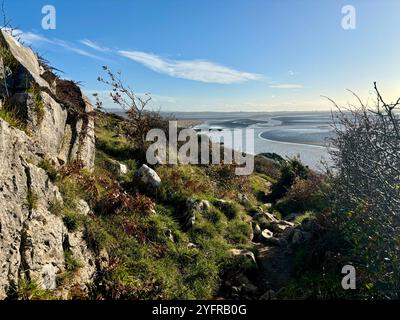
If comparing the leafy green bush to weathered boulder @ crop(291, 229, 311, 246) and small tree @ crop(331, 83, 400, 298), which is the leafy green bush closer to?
weathered boulder @ crop(291, 229, 311, 246)

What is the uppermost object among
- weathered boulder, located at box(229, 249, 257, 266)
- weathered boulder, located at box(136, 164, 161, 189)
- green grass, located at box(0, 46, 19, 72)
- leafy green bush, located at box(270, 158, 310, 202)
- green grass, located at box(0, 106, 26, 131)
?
green grass, located at box(0, 46, 19, 72)

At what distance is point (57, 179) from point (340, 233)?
635 cm

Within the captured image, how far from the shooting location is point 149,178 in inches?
424

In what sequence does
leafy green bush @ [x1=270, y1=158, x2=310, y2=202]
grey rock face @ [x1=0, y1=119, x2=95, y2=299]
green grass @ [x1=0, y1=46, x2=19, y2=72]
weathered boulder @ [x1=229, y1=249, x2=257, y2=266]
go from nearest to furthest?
1. grey rock face @ [x1=0, y1=119, x2=95, y2=299]
2. green grass @ [x1=0, y1=46, x2=19, y2=72]
3. weathered boulder @ [x1=229, y1=249, x2=257, y2=266]
4. leafy green bush @ [x1=270, y1=158, x2=310, y2=202]

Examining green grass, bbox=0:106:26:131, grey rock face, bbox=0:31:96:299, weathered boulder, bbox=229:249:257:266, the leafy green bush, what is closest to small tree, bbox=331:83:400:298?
weathered boulder, bbox=229:249:257:266

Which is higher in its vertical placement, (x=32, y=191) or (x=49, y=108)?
(x=49, y=108)

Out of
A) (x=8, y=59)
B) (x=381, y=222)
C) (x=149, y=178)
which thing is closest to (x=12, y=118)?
(x=8, y=59)

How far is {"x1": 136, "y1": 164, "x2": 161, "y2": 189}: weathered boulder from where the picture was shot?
1065cm

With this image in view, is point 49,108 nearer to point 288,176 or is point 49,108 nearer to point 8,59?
point 8,59

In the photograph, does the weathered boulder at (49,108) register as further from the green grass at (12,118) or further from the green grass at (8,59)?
the green grass at (12,118)

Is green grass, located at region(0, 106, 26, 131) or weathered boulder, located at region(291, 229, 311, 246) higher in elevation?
green grass, located at region(0, 106, 26, 131)
